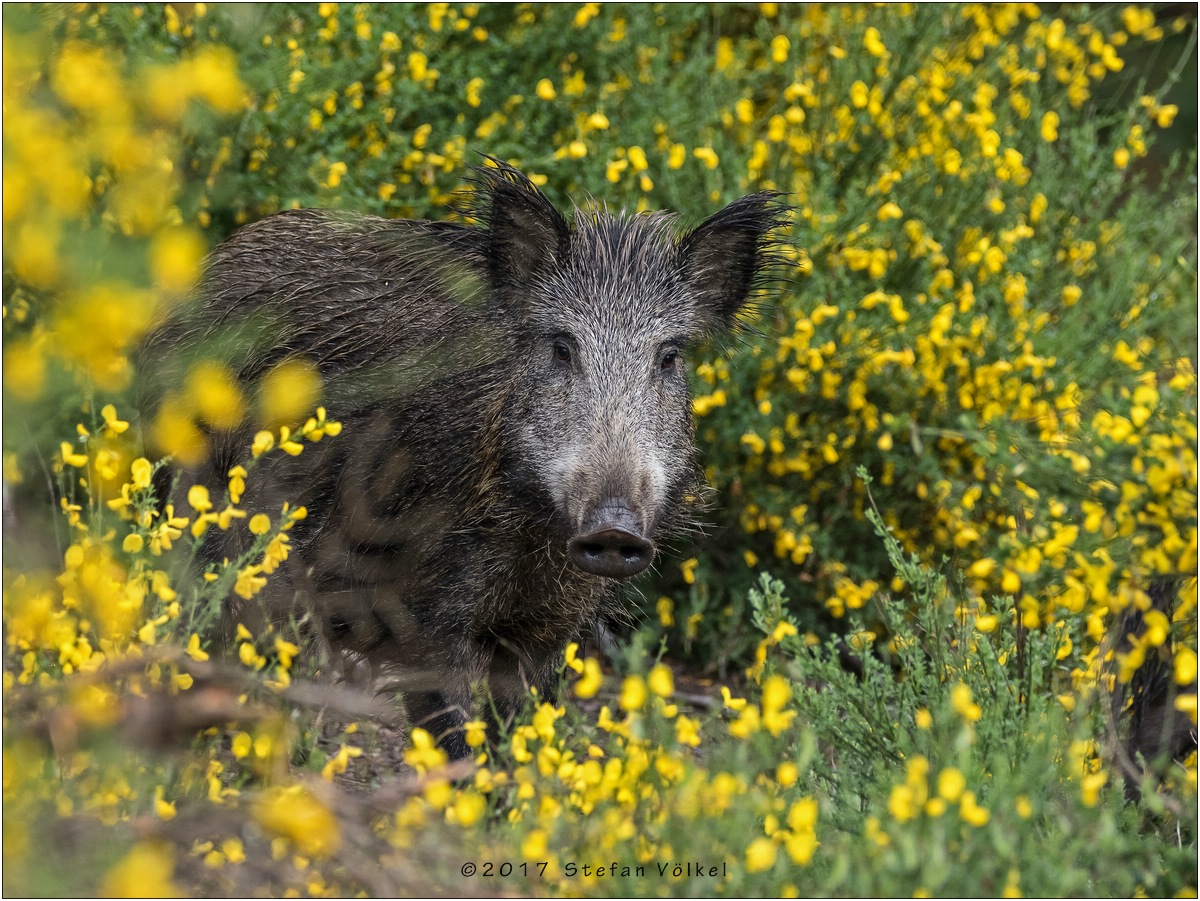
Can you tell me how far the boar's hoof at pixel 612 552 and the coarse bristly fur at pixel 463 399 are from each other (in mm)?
302

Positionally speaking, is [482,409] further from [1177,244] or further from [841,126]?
[1177,244]

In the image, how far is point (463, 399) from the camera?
4.50 meters

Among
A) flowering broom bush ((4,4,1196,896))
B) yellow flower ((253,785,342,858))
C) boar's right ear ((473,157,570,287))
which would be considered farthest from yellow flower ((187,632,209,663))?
boar's right ear ((473,157,570,287))

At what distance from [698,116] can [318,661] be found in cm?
298

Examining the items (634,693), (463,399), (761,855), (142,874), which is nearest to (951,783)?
(761,855)

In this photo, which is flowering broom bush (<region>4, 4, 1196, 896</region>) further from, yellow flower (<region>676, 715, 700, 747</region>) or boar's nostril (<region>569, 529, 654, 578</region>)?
boar's nostril (<region>569, 529, 654, 578</region>)

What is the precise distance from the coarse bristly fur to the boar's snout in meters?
0.30

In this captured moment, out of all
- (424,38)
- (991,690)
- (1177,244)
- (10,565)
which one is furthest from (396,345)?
(1177,244)

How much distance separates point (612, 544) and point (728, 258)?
1.44m

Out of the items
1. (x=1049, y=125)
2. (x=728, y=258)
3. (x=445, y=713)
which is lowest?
(x=445, y=713)

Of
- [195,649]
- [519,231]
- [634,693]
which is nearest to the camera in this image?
[634,693]

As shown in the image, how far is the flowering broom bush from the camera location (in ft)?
8.68

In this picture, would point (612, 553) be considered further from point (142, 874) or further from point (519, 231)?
point (142, 874)

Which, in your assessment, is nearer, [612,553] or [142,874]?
[142,874]
